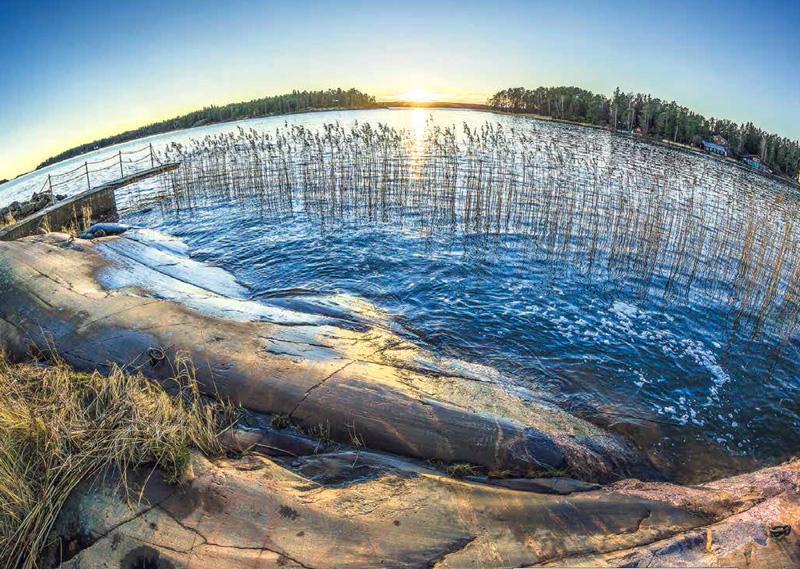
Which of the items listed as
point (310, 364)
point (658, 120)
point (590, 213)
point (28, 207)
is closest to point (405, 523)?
point (310, 364)

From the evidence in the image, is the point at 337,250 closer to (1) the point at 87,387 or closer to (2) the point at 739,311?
(1) the point at 87,387

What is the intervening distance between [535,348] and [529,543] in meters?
5.25

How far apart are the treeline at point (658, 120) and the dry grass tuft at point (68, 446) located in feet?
183

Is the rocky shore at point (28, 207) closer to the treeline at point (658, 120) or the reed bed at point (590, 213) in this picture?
the reed bed at point (590, 213)

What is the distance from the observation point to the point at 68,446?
409cm

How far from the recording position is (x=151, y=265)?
455 inches

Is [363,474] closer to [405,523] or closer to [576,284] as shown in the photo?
[405,523]

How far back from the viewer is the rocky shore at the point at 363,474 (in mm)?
3707

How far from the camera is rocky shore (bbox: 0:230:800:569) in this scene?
371cm

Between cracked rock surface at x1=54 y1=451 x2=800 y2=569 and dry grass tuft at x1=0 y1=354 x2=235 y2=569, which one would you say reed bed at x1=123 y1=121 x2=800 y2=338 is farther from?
dry grass tuft at x1=0 y1=354 x2=235 y2=569

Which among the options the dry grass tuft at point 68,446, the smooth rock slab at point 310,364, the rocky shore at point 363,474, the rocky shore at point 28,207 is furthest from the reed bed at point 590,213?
the dry grass tuft at point 68,446

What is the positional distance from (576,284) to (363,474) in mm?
9120

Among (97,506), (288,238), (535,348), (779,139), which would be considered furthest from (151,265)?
(779,139)

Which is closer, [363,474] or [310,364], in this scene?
[363,474]
